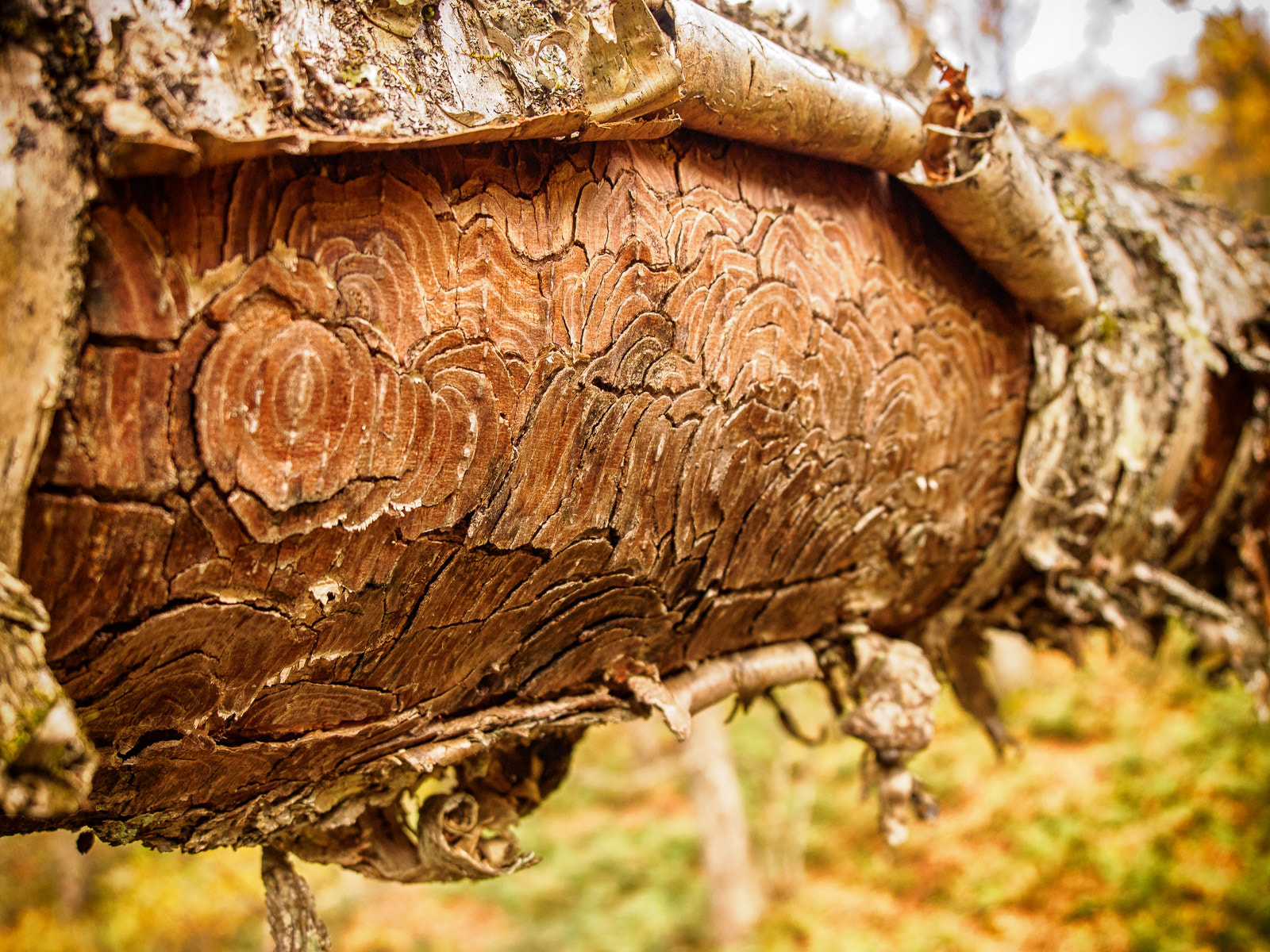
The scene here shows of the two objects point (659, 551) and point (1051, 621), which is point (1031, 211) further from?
point (1051, 621)

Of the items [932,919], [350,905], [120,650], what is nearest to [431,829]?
[120,650]

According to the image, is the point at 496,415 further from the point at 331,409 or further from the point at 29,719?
the point at 29,719

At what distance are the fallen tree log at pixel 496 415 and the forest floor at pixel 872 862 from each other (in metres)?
3.55

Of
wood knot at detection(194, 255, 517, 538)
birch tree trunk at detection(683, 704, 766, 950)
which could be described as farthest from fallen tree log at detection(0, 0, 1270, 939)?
birch tree trunk at detection(683, 704, 766, 950)

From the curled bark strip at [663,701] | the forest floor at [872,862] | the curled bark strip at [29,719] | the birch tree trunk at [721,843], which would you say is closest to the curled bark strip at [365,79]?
the curled bark strip at [29,719]

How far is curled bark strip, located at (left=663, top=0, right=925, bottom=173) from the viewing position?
2.54 feet

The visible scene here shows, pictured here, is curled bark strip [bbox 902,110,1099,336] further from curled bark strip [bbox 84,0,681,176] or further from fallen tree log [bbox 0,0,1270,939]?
curled bark strip [bbox 84,0,681,176]

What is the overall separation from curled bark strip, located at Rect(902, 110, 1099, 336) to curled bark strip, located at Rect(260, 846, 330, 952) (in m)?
1.14

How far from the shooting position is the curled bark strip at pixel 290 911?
91cm

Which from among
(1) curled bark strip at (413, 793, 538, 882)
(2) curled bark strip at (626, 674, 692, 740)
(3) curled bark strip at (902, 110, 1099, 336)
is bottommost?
(1) curled bark strip at (413, 793, 538, 882)

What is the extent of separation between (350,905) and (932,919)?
4373mm

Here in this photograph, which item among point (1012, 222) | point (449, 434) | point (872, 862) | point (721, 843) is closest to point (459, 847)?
point (449, 434)

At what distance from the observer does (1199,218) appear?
1712mm

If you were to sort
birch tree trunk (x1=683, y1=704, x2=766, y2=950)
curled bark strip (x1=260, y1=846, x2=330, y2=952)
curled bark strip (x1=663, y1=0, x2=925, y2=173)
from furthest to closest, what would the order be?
1. birch tree trunk (x1=683, y1=704, x2=766, y2=950)
2. curled bark strip (x1=260, y1=846, x2=330, y2=952)
3. curled bark strip (x1=663, y1=0, x2=925, y2=173)
